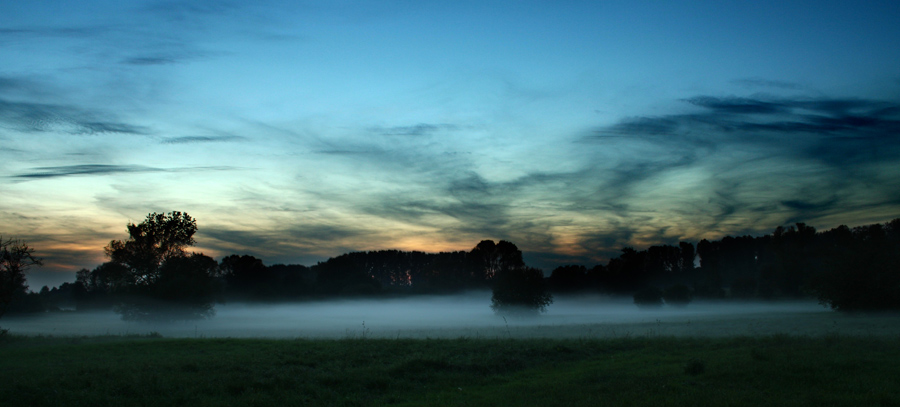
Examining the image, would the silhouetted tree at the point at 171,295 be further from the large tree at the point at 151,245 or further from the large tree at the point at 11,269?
the large tree at the point at 11,269

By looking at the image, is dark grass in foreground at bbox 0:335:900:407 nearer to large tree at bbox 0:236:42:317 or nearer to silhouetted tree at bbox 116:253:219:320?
large tree at bbox 0:236:42:317

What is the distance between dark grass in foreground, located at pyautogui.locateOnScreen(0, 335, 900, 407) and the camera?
13.2m

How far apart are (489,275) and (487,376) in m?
121

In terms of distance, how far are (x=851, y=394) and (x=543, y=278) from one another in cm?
7529

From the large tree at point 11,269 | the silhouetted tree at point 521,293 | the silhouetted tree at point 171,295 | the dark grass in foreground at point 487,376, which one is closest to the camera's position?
the dark grass in foreground at point 487,376

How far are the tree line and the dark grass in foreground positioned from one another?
28.4 metres

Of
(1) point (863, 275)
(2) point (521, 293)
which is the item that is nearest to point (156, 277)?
(2) point (521, 293)

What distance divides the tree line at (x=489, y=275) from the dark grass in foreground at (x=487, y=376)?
93.2ft

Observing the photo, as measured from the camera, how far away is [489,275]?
137750 mm

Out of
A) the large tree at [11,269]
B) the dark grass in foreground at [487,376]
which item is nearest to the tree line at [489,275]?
the large tree at [11,269]

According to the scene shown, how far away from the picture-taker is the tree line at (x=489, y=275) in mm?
54406

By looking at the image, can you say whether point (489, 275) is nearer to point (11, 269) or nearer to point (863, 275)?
point (863, 275)

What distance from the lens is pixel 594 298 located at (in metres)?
158

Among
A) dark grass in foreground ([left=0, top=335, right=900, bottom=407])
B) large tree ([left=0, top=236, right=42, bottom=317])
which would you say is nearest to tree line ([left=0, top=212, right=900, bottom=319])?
large tree ([left=0, top=236, right=42, bottom=317])
